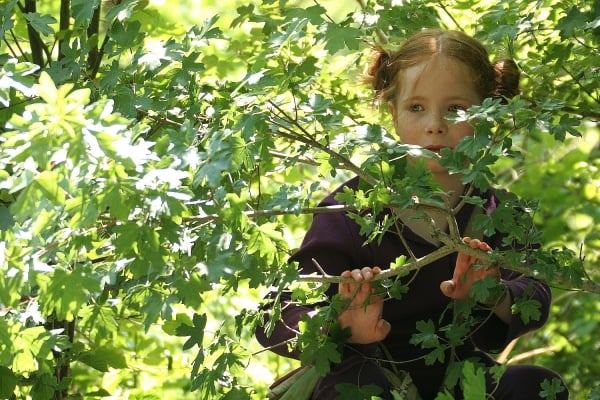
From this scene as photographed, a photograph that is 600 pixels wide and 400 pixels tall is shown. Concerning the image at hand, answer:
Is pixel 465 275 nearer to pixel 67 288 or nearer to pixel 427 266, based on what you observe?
pixel 427 266

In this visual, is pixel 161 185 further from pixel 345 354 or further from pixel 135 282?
pixel 345 354

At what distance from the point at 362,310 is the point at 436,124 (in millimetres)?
617

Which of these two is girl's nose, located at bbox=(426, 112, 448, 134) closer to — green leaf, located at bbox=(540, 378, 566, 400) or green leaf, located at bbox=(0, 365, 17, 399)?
green leaf, located at bbox=(540, 378, 566, 400)

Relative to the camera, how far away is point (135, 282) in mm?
2367

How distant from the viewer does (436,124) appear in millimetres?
3080

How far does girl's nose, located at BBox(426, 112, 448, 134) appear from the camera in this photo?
121 inches

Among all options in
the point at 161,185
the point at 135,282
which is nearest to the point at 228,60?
the point at 135,282

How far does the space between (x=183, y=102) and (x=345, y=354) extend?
74 cm

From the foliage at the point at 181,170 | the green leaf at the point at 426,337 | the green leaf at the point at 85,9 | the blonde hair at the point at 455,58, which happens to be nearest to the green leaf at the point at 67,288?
the foliage at the point at 181,170

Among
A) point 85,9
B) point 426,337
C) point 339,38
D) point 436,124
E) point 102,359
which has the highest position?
point 85,9

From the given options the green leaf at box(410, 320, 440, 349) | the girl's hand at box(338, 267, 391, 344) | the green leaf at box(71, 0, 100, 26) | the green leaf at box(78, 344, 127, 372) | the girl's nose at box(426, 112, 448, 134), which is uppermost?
Answer: the green leaf at box(71, 0, 100, 26)

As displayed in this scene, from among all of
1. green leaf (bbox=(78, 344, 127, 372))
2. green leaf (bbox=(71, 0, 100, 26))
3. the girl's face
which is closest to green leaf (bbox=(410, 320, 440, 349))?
the girl's face

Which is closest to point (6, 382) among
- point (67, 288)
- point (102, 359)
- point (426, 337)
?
point (102, 359)

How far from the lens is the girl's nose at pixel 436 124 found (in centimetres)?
307
